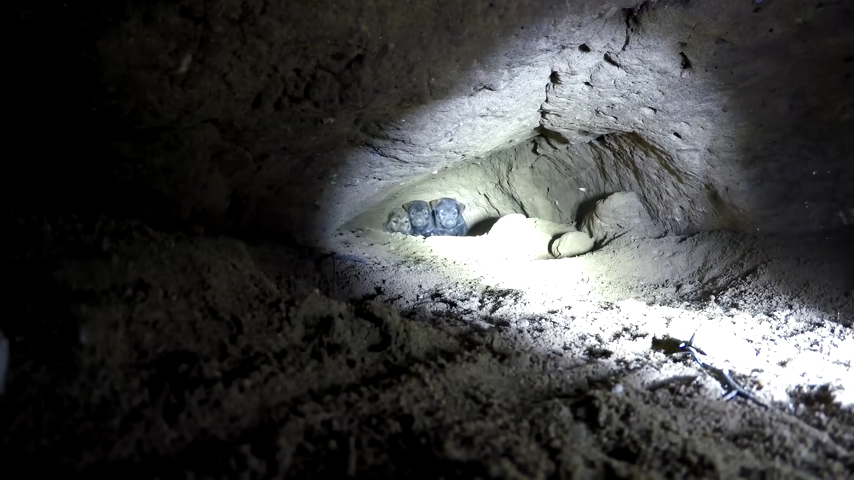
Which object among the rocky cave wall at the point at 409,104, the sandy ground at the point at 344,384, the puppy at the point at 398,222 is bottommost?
the sandy ground at the point at 344,384

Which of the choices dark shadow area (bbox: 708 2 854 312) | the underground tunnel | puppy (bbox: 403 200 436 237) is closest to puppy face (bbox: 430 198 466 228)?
puppy (bbox: 403 200 436 237)

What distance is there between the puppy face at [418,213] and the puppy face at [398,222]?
4cm

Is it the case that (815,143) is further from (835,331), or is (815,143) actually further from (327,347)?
(327,347)

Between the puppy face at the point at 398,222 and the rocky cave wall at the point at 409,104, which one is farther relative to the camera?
the puppy face at the point at 398,222

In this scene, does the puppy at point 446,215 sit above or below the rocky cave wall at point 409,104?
below

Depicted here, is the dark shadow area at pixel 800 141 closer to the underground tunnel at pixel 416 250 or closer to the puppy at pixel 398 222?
the underground tunnel at pixel 416 250

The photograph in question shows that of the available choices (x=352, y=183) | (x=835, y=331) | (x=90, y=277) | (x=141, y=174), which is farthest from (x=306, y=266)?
(x=835, y=331)

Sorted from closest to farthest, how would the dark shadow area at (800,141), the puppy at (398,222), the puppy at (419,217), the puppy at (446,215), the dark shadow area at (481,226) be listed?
the dark shadow area at (800,141) < the puppy at (398,222) < the puppy at (419,217) < the puppy at (446,215) < the dark shadow area at (481,226)

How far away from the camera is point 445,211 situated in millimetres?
4812

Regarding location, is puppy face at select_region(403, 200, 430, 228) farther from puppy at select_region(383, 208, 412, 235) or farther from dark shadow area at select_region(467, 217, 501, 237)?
dark shadow area at select_region(467, 217, 501, 237)

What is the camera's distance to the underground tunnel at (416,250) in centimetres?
120

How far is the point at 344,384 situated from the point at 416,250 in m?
2.14

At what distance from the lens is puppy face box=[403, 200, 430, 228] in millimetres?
4652

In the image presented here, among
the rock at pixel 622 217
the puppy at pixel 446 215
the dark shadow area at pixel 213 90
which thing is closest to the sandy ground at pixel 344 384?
the dark shadow area at pixel 213 90
